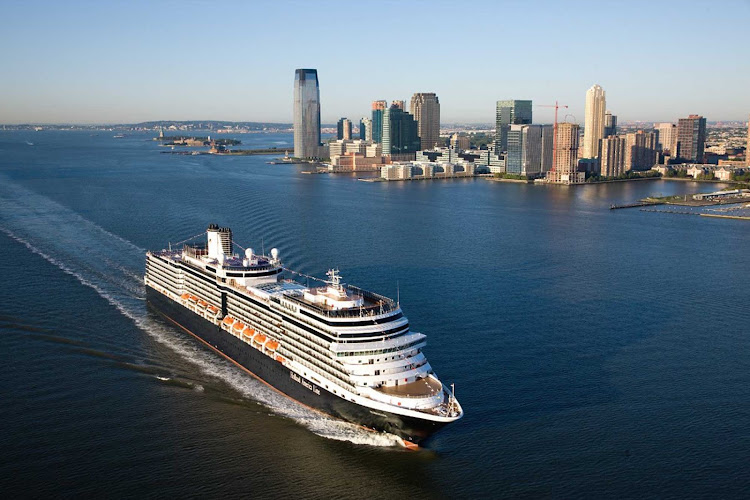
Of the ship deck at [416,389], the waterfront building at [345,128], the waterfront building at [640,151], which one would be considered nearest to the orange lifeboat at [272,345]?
the ship deck at [416,389]

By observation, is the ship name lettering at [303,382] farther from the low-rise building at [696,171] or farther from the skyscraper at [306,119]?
the skyscraper at [306,119]

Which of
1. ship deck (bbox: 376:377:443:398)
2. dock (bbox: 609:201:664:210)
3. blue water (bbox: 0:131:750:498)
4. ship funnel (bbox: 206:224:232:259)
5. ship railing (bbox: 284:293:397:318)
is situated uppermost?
ship funnel (bbox: 206:224:232:259)

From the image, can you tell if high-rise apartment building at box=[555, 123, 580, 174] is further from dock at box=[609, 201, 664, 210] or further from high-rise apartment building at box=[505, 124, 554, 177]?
dock at box=[609, 201, 664, 210]

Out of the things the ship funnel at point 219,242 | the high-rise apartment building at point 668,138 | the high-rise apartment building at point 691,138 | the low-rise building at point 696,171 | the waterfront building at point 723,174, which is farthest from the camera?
the high-rise apartment building at point 668,138

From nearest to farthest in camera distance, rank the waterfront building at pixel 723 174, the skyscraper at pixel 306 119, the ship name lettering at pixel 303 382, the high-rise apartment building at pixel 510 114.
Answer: the ship name lettering at pixel 303 382 → the waterfront building at pixel 723 174 → the high-rise apartment building at pixel 510 114 → the skyscraper at pixel 306 119

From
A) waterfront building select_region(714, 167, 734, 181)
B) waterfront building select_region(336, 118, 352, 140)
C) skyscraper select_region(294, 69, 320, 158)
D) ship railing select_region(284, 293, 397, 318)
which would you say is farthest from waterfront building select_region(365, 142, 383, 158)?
ship railing select_region(284, 293, 397, 318)

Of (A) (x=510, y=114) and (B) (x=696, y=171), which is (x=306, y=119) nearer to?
(A) (x=510, y=114)
